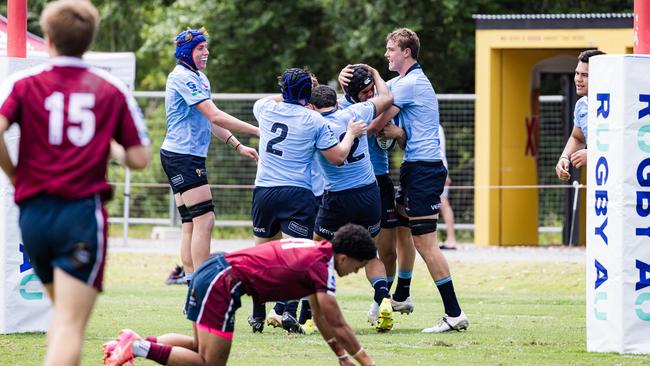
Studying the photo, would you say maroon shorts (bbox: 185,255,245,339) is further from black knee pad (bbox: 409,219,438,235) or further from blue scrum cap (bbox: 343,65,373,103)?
blue scrum cap (bbox: 343,65,373,103)

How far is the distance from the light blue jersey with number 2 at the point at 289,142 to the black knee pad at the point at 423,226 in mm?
1023

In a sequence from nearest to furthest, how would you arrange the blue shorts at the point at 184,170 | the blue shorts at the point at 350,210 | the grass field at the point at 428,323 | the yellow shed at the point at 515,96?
the grass field at the point at 428,323
the blue shorts at the point at 350,210
the blue shorts at the point at 184,170
the yellow shed at the point at 515,96

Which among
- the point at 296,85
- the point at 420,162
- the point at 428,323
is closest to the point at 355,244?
the point at 296,85

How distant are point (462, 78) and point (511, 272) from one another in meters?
8.91

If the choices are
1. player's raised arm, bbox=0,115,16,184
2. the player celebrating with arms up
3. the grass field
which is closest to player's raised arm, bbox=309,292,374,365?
the grass field

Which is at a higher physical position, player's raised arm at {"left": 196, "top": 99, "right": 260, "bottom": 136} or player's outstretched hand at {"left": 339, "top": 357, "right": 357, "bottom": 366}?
player's raised arm at {"left": 196, "top": 99, "right": 260, "bottom": 136}

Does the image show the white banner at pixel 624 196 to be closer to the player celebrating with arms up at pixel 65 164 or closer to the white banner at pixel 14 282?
the player celebrating with arms up at pixel 65 164

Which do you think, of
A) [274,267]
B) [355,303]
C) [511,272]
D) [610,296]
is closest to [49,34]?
[274,267]

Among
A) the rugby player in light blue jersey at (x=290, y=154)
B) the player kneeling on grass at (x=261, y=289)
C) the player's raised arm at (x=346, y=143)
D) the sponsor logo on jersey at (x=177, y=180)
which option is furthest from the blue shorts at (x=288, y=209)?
the player kneeling on grass at (x=261, y=289)

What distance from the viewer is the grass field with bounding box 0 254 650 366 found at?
8695 mm

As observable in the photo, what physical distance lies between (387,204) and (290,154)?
150cm

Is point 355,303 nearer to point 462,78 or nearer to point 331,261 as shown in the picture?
point 331,261

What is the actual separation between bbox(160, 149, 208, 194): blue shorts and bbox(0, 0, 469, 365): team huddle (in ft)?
0.04

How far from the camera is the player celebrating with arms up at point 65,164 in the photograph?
5891mm
